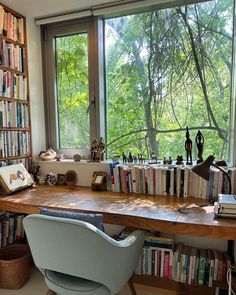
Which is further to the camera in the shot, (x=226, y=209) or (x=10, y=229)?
(x=10, y=229)

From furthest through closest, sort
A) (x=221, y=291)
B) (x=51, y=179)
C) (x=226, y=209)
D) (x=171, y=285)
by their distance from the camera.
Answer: (x=51, y=179), (x=171, y=285), (x=221, y=291), (x=226, y=209)

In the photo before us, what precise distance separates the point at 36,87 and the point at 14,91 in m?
0.33

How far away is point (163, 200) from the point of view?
5.87 ft

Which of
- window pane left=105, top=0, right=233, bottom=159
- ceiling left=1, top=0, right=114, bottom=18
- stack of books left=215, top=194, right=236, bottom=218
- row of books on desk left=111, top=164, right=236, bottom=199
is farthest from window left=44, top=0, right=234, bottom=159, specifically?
stack of books left=215, top=194, right=236, bottom=218

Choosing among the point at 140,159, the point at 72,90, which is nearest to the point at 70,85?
the point at 72,90

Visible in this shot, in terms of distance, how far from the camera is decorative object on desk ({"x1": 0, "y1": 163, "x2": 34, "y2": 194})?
1957 mm

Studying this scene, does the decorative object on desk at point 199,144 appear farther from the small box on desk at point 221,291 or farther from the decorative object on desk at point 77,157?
the decorative object on desk at point 77,157

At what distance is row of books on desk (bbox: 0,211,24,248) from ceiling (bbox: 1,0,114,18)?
182 centimetres

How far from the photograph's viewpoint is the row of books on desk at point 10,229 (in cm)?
208

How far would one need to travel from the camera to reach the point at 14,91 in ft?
7.17

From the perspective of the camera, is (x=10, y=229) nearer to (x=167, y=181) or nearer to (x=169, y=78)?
(x=167, y=181)

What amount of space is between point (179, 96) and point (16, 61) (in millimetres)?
1512

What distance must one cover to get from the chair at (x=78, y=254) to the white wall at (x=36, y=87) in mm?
1382

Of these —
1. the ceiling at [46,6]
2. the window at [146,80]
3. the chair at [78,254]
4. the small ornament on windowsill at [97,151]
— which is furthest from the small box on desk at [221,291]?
the ceiling at [46,6]
